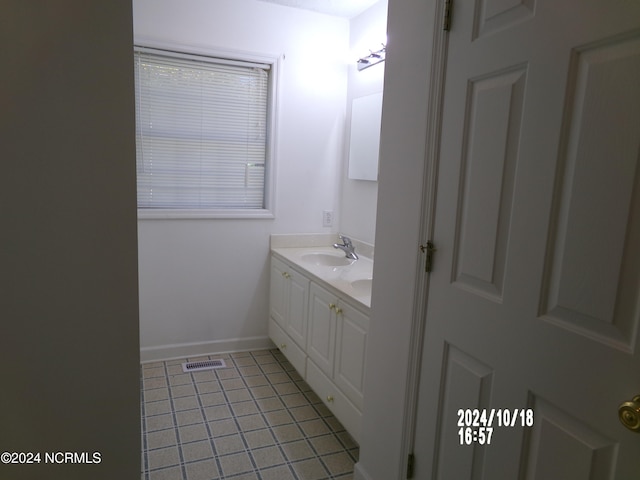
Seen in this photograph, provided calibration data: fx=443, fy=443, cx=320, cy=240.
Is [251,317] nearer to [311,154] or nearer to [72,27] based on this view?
[311,154]

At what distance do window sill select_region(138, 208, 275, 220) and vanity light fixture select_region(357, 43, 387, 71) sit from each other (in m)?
1.27

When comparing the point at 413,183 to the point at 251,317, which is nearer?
the point at 413,183

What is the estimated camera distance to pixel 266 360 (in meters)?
3.38

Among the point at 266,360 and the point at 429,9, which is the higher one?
the point at 429,9

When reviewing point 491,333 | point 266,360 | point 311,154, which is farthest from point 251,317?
point 491,333

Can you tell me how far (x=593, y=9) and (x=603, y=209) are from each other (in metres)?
0.44

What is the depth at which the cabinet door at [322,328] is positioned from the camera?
246 cm

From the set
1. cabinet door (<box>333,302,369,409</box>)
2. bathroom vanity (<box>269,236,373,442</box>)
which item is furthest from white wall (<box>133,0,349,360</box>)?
cabinet door (<box>333,302,369,409</box>)

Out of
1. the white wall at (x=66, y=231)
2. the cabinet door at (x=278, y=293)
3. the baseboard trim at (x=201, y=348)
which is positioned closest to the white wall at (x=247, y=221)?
the baseboard trim at (x=201, y=348)

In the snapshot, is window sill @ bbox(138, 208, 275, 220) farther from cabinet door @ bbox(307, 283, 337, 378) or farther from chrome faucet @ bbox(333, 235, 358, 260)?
cabinet door @ bbox(307, 283, 337, 378)

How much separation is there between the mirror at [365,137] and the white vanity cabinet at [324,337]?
0.86 metres

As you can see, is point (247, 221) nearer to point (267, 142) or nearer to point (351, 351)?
point (267, 142)

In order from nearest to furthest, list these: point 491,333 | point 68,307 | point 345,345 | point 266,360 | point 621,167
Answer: point 621,167 < point 68,307 < point 491,333 < point 345,345 < point 266,360

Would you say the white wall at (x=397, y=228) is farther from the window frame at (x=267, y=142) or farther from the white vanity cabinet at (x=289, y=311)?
the window frame at (x=267, y=142)
